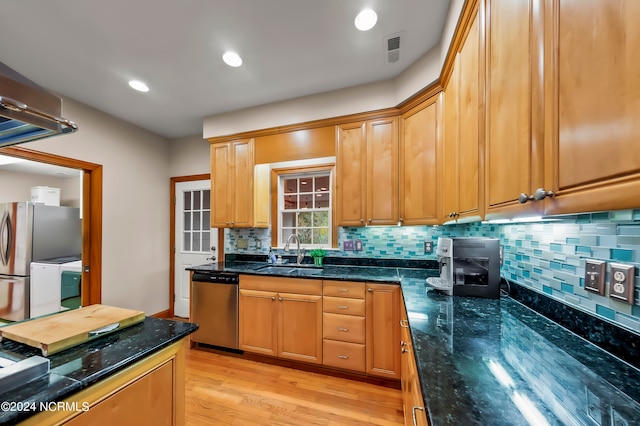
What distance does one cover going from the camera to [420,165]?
2.16 metres

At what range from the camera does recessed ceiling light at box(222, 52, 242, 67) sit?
2.02 meters

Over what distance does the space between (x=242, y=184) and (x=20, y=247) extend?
333 centimetres

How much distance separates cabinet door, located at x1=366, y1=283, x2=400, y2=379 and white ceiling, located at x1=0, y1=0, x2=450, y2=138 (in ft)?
6.72

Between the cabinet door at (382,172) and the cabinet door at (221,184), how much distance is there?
175 cm

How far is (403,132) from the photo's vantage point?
7.69 feet

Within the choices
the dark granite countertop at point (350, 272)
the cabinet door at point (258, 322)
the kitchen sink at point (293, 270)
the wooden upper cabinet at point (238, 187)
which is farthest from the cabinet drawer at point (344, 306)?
the wooden upper cabinet at point (238, 187)

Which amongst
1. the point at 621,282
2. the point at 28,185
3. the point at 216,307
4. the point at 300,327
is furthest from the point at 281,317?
the point at 28,185

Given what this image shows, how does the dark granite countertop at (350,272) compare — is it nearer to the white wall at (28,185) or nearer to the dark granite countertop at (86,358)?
the dark granite countertop at (86,358)

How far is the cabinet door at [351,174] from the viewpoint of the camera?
2496 mm

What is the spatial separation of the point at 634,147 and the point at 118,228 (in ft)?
13.9

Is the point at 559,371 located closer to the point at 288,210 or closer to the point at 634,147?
the point at 634,147

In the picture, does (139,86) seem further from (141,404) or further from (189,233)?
(141,404)

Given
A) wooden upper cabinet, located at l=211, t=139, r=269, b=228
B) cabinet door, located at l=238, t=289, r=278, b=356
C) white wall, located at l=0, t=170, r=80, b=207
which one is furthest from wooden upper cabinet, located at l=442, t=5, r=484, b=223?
white wall, located at l=0, t=170, r=80, b=207

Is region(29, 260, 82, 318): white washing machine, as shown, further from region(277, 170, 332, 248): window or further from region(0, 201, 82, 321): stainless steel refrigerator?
region(277, 170, 332, 248): window
